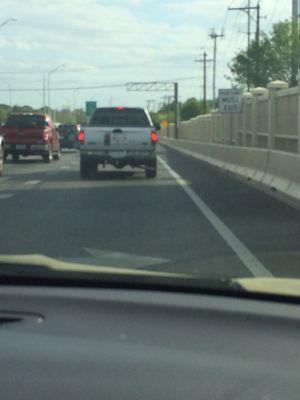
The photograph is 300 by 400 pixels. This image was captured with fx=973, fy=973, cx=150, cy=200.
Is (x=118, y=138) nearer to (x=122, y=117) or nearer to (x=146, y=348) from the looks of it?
(x=122, y=117)

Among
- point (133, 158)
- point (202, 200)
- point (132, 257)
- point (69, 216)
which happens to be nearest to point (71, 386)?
point (132, 257)

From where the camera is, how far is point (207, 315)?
2.92m

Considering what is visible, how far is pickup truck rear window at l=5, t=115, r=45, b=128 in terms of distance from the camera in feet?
125

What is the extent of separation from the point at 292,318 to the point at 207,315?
254mm

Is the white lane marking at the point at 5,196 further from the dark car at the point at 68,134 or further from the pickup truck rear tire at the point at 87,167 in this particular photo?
the dark car at the point at 68,134

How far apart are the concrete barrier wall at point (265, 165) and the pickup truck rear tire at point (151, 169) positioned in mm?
2439

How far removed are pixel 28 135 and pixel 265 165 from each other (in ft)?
53.2

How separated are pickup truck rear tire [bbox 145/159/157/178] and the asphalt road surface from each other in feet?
10.0

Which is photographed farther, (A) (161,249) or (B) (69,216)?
(B) (69,216)

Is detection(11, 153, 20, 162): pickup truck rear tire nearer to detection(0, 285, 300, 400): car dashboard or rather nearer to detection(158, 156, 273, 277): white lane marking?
detection(158, 156, 273, 277): white lane marking

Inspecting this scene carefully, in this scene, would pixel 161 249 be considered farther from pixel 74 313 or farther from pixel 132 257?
pixel 74 313

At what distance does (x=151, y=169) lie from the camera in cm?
2650

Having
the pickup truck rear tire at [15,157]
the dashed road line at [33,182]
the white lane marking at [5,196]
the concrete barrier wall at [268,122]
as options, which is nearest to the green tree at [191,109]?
the concrete barrier wall at [268,122]

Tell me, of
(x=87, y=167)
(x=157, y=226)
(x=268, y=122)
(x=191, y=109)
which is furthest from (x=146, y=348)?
(x=191, y=109)
